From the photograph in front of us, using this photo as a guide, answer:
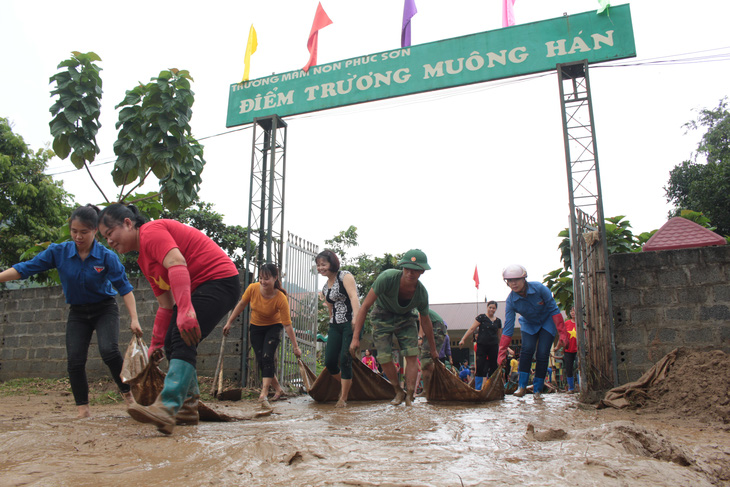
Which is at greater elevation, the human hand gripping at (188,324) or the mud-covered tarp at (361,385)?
the human hand gripping at (188,324)

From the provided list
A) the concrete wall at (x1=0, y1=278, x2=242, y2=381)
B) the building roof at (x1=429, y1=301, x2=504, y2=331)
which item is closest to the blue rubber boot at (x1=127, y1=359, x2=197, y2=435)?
the concrete wall at (x1=0, y1=278, x2=242, y2=381)

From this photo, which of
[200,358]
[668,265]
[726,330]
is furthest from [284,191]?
[726,330]

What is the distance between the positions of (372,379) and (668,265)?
3409 mm

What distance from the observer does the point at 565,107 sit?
6957mm

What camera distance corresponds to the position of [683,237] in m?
5.89

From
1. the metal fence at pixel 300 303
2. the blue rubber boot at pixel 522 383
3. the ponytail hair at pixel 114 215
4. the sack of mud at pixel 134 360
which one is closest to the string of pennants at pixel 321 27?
the metal fence at pixel 300 303

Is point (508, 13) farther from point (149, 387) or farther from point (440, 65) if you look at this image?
point (149, 387)

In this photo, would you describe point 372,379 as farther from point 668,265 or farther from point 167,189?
point 167,189

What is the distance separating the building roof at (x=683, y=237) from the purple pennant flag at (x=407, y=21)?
491 cm

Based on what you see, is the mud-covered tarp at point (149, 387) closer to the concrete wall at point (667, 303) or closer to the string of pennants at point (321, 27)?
the concrete wall at point (667, 303)

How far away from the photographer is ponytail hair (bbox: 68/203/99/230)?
11.2ft

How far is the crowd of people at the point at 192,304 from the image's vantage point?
8.55 ft

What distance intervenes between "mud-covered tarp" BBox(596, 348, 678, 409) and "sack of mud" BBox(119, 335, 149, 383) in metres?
3.91

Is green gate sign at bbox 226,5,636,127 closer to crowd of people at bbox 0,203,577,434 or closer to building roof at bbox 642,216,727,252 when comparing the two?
building roof at bbox 642,216,727,252
